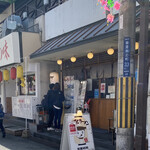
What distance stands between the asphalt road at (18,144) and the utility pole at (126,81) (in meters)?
4.75

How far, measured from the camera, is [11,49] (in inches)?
416

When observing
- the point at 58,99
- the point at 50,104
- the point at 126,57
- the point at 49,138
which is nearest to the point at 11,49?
the point at 50,104

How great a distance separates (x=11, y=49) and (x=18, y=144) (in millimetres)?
4606

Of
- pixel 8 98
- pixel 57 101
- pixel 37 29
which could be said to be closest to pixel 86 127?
pixel 57 101

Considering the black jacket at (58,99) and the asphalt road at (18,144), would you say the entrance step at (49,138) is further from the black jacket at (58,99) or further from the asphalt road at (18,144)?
the black jacket at (58,99)

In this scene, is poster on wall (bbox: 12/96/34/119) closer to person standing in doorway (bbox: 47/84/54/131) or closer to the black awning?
person standing in doorway (bbox: 47/84/54/131)

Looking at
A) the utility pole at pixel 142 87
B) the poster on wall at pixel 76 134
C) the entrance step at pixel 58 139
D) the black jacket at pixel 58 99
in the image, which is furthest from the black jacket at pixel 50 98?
the utility pole at pixel 142 87

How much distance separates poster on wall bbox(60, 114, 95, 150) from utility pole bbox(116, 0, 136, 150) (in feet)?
7.76

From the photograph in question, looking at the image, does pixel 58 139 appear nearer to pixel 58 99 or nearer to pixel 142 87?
pixel 58 99

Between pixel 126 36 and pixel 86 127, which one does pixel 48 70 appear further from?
pixel 126 36

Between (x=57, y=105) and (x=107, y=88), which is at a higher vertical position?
(x=107, y=88)

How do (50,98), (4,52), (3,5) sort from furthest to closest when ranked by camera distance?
(3,5), (4,52), (50,98)

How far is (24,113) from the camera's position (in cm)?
1084

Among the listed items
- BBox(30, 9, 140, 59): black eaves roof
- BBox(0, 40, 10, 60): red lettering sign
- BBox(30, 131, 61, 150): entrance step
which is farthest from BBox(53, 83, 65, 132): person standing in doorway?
BBox(0, 40, 10, 60): red lettering sign
